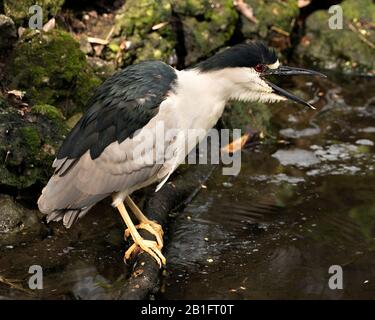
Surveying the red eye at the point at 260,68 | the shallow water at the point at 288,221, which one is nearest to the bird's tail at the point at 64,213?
the shallow water at the point at 288,221

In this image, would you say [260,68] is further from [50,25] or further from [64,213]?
[50,25]

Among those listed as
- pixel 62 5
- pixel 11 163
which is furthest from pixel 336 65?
pixel 11 163

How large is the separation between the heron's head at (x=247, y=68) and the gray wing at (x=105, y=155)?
41 cm

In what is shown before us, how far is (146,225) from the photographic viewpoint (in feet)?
17.1

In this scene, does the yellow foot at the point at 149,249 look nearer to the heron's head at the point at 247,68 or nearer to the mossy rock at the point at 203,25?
the heron's head at the point at 247,68

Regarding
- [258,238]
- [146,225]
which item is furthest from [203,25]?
[146,225]

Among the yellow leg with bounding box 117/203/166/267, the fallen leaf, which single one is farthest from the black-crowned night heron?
the fallen leaf

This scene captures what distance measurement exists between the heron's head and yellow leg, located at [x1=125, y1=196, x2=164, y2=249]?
3.55ft

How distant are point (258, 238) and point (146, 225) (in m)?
0.87

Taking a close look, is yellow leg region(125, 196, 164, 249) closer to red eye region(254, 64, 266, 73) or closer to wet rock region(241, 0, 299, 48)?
red eye region(254, 64, 266, 73)

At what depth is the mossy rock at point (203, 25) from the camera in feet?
25.0

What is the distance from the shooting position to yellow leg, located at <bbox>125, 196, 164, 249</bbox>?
5.13 metres

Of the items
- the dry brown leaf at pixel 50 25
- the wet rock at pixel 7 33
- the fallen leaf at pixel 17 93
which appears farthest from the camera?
the dry brown leaf at pixel 50 25

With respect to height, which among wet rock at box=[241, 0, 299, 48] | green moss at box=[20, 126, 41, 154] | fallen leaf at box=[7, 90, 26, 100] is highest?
fallen leaf at box=[7, 90, 26, 100]
